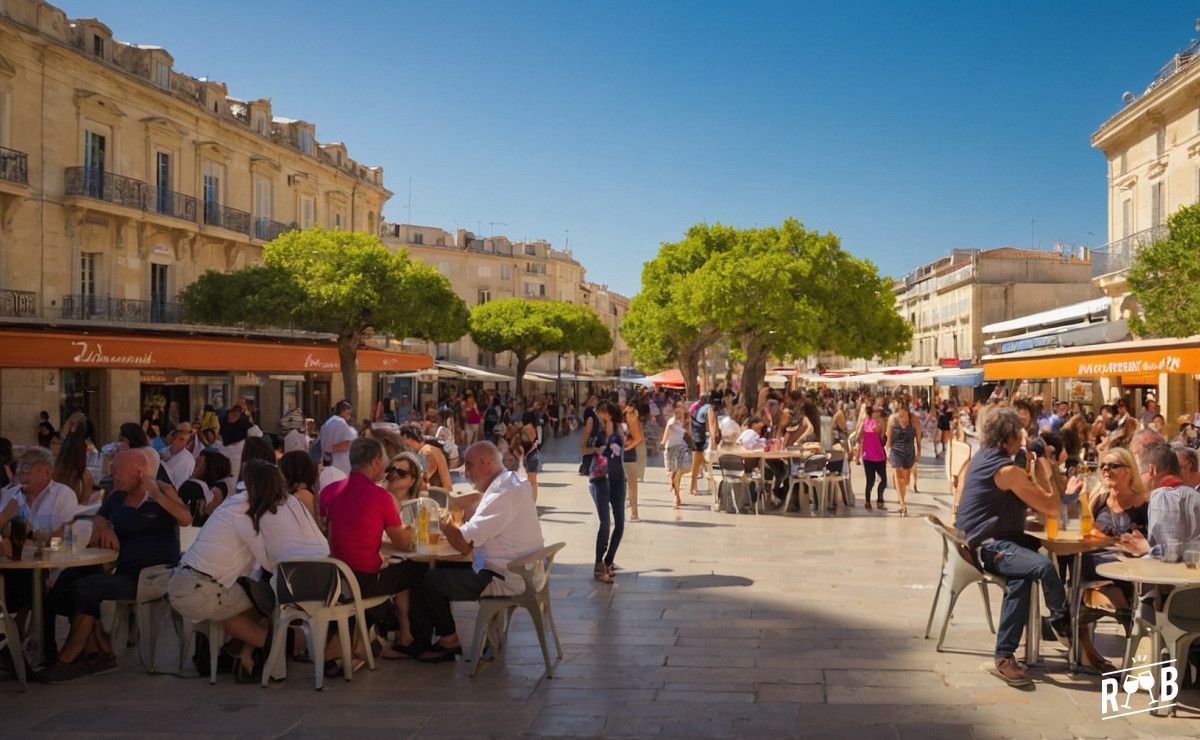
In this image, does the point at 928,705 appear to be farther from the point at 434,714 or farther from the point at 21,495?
the point at 21,495

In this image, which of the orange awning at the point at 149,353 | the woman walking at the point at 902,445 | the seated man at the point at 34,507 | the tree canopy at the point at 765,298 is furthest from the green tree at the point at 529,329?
the seated man at the point at 34,507

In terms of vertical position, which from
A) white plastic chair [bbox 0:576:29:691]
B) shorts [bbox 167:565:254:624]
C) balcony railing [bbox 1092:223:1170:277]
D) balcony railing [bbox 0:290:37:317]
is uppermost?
balcony railing [bbox 1092:223:1170:277]

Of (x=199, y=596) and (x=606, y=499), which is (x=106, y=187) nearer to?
(x=606, y=499)

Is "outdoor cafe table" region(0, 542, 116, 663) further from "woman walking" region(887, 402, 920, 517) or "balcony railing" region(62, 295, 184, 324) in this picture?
"balcony railing" region(62, 295, 184, 324)

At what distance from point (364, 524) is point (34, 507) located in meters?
2.29

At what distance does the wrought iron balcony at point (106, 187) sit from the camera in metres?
22.6

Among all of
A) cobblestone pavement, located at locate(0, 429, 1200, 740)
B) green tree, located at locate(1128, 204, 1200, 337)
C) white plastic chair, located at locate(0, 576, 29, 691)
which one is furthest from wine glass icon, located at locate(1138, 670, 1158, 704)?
green tree, located at locate(1128, 204, 1200, 337)

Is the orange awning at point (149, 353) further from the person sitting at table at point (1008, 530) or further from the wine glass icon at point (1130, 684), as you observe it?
the wine glass icon at point (1130, 684)

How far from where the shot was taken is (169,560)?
5.99 meters

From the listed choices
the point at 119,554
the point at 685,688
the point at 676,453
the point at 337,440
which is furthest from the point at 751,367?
the point at 119,554

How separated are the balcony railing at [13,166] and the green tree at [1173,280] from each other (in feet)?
73.8

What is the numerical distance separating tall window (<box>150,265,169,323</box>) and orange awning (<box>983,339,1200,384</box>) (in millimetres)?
19913

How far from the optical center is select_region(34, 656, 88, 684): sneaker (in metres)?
5.62

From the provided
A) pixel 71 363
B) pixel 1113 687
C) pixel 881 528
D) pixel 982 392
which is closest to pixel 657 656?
pixel 1113 687
